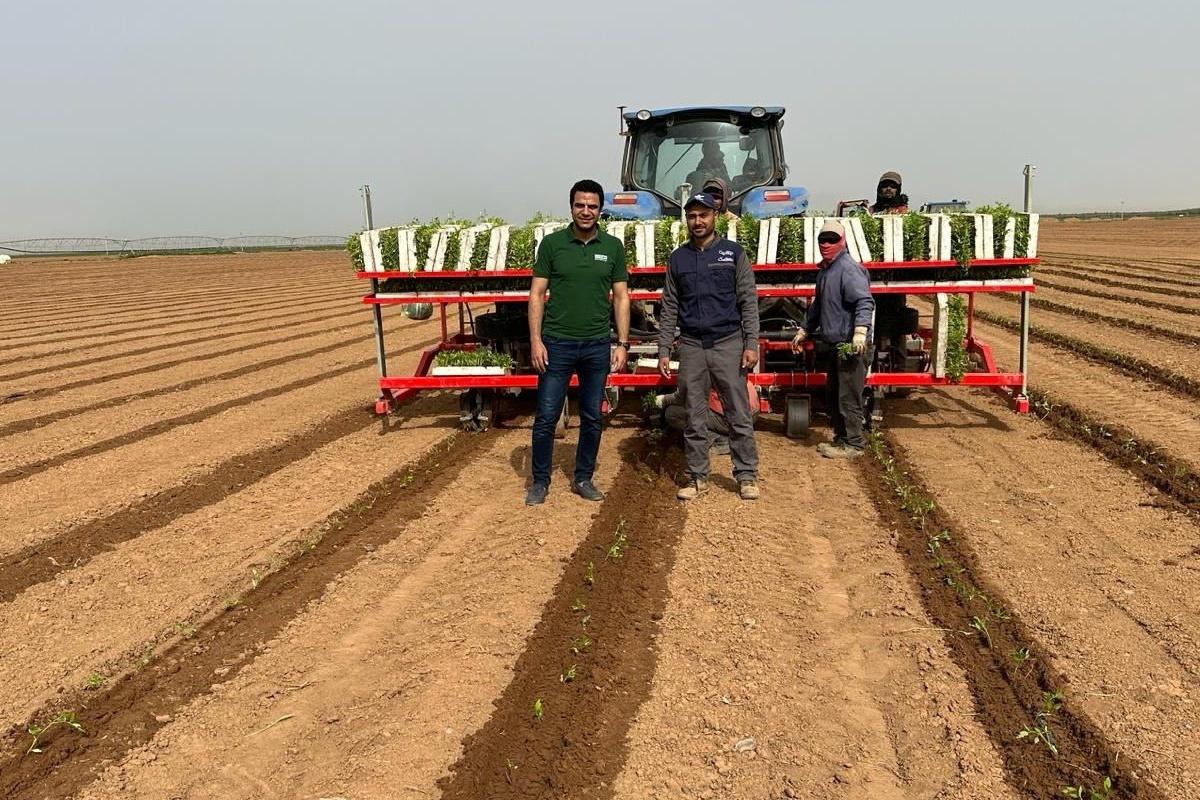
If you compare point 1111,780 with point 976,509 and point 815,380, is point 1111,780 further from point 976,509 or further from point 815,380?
point 815,380

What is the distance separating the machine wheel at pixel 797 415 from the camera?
7.05 m

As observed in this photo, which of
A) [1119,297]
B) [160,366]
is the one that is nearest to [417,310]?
[160,366]

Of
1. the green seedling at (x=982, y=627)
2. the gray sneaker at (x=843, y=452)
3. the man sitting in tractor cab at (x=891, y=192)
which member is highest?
the man sitting in tractor cab at (x=891, y=192)

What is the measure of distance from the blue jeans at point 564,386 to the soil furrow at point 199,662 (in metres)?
0.87

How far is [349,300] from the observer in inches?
851

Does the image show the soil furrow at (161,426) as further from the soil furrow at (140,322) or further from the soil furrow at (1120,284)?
the soil furrow at (1120,284)

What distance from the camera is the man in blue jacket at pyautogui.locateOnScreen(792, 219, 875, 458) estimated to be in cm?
616

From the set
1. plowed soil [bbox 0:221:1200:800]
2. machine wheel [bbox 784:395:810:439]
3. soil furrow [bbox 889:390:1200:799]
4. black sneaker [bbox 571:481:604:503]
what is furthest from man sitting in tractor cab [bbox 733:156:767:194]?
black sneaker [bbox 571:481:604:503]

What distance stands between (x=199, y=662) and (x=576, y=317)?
279 cm

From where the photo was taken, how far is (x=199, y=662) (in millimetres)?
3674

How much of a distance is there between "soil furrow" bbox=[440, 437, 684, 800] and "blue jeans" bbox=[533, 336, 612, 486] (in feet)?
2.10

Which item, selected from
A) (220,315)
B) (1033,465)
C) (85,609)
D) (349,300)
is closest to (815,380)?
(1033,465)

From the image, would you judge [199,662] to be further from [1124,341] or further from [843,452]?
[1124,341]

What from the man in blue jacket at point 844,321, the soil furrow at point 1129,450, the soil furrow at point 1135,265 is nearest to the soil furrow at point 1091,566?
the soil furrow at point 1129,450
